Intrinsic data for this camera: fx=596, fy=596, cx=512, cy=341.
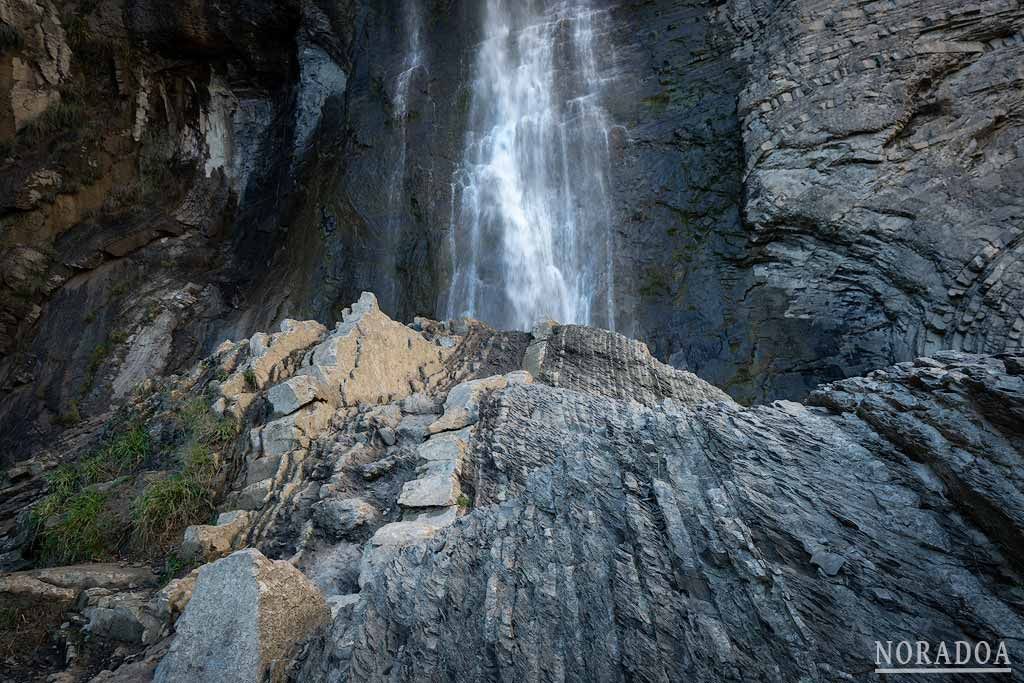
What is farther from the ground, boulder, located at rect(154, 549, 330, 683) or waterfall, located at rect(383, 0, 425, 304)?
waterfall, located at rect(383, 0, 425, 304)

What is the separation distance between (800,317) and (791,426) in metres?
8.31

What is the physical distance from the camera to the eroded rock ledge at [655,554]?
2.52 meters

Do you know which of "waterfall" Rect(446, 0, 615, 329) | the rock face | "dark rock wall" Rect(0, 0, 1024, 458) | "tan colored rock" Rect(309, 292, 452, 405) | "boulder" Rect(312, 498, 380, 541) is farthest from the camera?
"waterfall" Rect(446, 0, 615, 329)

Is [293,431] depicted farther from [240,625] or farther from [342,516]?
[240,625]

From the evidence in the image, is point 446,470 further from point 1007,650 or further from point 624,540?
point 1007,650

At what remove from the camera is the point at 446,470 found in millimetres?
4832

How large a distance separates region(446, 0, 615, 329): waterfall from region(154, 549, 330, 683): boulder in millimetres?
9181

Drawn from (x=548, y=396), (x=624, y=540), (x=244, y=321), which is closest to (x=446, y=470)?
(x=548, y=396)

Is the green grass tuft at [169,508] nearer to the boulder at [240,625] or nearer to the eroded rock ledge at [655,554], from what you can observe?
the eroded rock ledge at [655,554]

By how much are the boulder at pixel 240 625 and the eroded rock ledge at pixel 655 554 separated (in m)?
0.01

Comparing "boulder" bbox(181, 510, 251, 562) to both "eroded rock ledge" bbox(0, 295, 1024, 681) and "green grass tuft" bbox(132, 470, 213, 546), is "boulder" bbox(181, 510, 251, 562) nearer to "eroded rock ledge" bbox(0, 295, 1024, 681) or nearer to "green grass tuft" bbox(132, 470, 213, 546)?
"eroded rock ledge" bbox(0, 295, 1024, 681)

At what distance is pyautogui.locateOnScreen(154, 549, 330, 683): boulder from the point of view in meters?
3.10

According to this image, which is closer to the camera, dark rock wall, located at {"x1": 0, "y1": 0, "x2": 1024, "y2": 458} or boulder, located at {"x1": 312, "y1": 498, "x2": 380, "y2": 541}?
boulder, located at {"x1": 312, "y1": 498, "x2": 380, "y2": 541}

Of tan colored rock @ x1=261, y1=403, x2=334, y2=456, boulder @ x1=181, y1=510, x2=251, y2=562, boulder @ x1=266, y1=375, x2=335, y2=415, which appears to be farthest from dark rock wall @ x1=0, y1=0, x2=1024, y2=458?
boulder @ x1=181, y1=510, x2=251, y2=562
